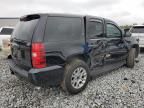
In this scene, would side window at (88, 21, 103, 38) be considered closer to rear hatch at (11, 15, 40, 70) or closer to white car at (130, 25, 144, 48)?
rear hatch at (11, 15, 40, 70)

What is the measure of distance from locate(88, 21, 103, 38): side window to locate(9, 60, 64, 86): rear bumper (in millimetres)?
1204

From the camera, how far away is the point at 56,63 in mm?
2949

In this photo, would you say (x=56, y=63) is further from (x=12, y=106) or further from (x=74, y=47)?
(x=12, y=106)

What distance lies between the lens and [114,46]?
4449mm

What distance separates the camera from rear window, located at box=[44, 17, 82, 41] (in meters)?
2.86

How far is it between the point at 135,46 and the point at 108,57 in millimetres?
1952

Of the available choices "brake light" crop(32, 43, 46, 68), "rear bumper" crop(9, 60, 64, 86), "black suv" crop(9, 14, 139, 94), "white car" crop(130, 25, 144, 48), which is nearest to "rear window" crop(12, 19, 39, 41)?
"black suv" crop(9, 14, 139, 94)

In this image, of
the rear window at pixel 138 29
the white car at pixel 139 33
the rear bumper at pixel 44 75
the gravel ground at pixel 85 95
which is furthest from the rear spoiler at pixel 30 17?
the rear window at pixel 138 29

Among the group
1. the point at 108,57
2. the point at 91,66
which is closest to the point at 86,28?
the point at 91,66

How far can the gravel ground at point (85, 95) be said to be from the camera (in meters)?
3.00

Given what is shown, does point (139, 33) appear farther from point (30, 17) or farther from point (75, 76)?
point (30, 17)

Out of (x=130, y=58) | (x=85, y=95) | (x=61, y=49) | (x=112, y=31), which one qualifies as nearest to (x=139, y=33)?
(x=130, y=58)

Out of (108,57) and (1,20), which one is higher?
(1,20)

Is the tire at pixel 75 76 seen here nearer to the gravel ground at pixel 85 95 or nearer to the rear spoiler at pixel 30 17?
the gravel ground at pixel 85 95
